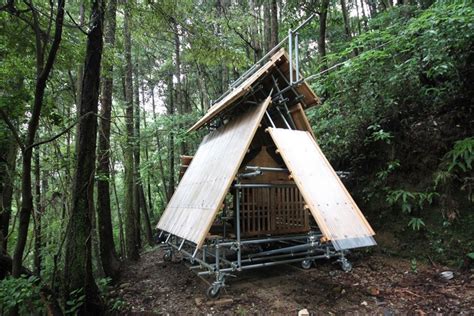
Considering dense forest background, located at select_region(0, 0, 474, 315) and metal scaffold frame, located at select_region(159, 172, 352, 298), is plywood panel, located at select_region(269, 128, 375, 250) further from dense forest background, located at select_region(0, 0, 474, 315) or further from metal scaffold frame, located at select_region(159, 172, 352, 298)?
dense forest background, located at select_region(0, 0, 474, 315)

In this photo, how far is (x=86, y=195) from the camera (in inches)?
158

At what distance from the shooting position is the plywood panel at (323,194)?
390 cm

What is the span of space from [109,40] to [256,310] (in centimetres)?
742

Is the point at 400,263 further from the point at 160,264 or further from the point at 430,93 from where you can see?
the point at 160,264

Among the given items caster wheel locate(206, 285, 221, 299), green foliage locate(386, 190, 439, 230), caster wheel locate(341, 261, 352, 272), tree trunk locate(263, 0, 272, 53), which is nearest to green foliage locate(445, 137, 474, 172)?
green foliage locate(386, 190, 439, 230)

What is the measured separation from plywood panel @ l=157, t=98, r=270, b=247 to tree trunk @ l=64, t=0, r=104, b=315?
61.7 inches

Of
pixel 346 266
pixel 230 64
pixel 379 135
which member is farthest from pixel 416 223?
pixel 230 64

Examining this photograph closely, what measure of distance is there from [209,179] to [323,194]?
2198mm

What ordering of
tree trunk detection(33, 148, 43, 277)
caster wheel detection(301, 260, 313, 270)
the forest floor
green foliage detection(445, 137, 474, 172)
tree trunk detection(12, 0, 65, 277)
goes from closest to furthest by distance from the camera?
tree trunk detection(12, 0, 65, 277) < the forest floor < tree trunk detection(33, 148, 43, 277) < green foliage detection(445, 137, 474, 172) < caster wheel detection(301, 260, 313, 270)

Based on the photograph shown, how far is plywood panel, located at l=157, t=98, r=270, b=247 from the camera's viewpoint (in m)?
4.58

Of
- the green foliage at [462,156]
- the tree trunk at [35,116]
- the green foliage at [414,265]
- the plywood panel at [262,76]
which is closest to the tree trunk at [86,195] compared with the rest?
the tree trunk at [35,116]

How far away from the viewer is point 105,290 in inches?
188

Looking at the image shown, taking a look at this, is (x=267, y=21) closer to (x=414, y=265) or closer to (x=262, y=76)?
(x=262, y=76)

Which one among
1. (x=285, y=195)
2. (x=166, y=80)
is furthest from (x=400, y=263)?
(x=166, y=80)
